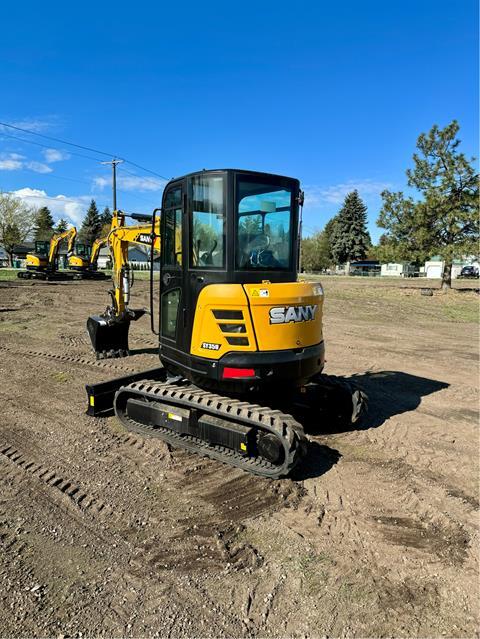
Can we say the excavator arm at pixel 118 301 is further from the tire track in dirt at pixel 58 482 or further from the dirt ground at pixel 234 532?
the tire track in dirt at pixel 58 482

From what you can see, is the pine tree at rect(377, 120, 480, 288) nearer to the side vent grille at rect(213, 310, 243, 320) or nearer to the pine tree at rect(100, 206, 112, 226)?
the side vent grille at rect(213, 310, 243, 320)

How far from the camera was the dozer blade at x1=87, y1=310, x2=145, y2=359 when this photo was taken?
9078mm

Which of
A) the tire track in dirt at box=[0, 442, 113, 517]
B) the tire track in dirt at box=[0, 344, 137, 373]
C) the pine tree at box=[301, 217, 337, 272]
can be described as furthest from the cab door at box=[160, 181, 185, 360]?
the pine tree at box=[301, 217, 337, 272]

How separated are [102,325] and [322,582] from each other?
23.3ft

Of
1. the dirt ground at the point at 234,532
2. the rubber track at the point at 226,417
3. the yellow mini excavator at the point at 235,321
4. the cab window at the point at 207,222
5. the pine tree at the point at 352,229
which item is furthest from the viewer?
the pine tree at the point at 352,229

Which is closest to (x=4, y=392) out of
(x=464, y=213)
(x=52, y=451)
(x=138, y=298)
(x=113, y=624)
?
(x=52, y=451)

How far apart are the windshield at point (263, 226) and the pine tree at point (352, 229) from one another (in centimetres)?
6489

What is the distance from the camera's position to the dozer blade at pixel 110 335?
9078 millimetres

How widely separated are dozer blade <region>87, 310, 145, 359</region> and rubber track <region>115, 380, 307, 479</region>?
12.3ft

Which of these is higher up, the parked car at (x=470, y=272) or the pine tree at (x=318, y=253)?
the pine tree at (x=318, y=253)

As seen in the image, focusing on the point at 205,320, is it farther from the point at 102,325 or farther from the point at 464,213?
the point at 464,213

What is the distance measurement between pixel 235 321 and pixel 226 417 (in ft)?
3.26

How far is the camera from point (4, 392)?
22.6 feet

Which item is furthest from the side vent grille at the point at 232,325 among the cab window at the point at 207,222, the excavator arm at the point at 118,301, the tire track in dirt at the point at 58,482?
the excavator arm at the point at 118,301
